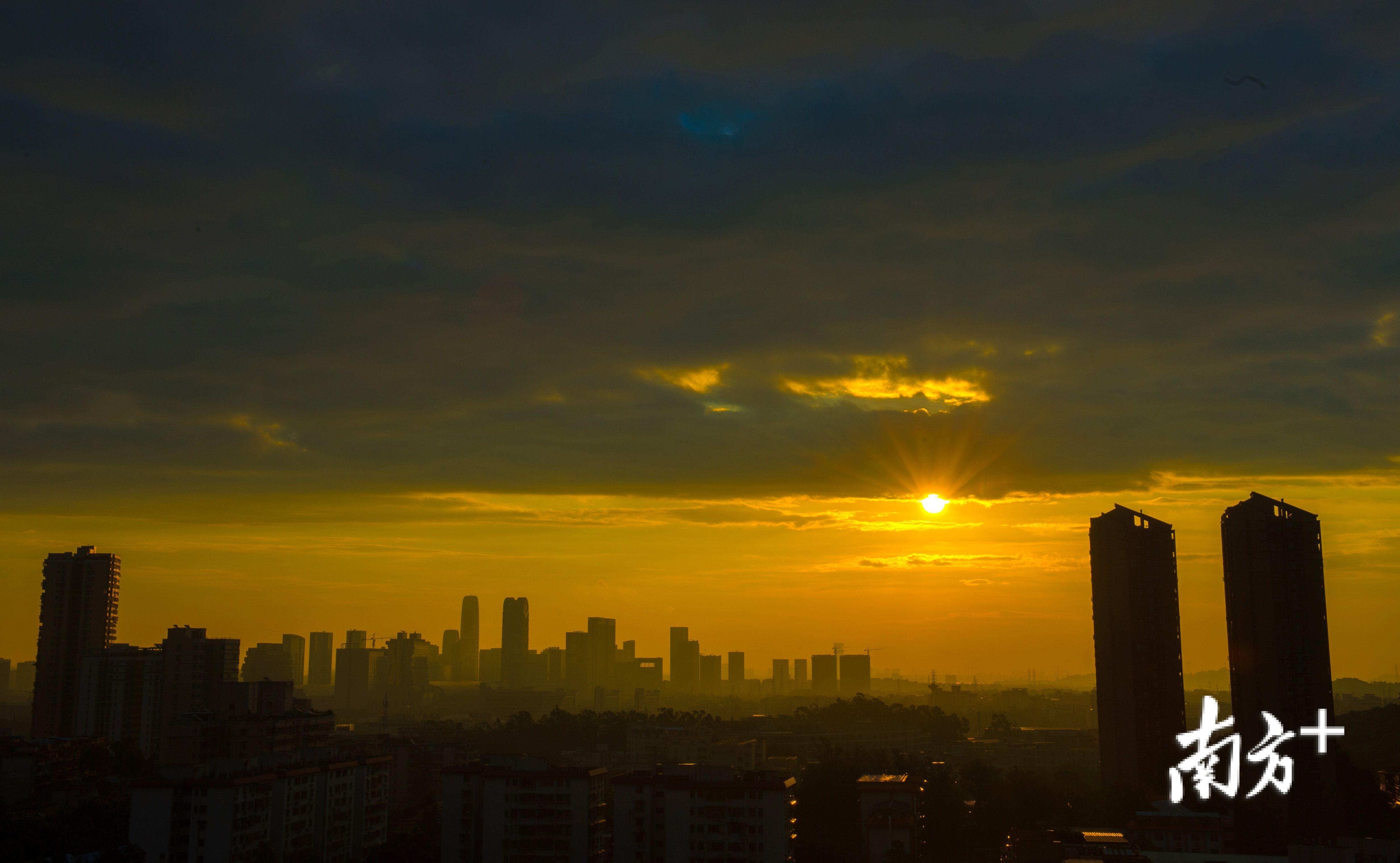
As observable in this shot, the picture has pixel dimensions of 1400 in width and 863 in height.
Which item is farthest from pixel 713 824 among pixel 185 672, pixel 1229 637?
pixel 185 672

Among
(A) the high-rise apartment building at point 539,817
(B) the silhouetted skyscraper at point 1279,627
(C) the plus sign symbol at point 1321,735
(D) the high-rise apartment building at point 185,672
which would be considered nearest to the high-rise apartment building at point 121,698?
(D) the high-rise apartment building at point 185,672

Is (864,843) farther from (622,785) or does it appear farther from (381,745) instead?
(381,745)

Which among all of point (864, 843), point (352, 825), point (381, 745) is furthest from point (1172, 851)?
point (381, 745)

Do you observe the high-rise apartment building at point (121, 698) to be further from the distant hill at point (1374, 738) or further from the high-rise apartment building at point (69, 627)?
the distant hill at point (1374, 738)

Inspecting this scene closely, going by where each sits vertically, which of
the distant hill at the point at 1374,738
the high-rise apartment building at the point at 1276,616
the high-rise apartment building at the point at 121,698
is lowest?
the distant hill at the point at 1374,738

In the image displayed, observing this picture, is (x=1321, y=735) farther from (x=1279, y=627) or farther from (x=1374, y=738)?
(x=1374, y=738)
